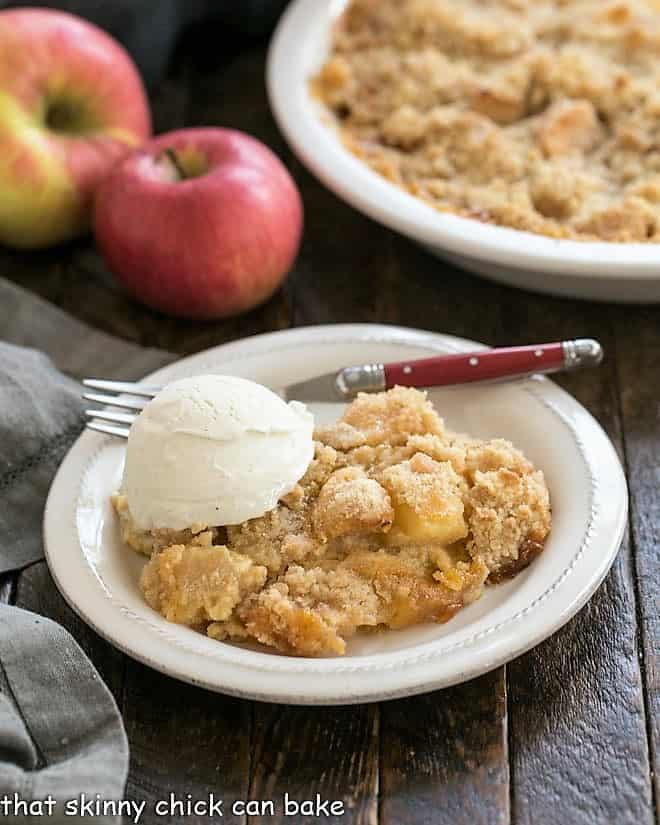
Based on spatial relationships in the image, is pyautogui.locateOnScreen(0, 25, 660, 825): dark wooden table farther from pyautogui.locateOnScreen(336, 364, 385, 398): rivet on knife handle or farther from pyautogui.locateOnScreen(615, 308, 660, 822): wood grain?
pyautogui.locateOnScreen(336, 364, 385, 398): rivet on knife handle

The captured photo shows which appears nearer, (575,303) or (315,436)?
(315,436)

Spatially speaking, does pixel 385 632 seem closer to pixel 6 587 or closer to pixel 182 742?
pixel 182 742

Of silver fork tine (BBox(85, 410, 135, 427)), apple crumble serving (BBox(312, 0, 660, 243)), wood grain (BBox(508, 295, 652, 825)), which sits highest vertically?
apple crumble serving (BBox(312, 0, 660, 243))

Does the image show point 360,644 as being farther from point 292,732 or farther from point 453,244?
point 453,244

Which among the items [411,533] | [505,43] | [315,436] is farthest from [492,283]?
[411,533]

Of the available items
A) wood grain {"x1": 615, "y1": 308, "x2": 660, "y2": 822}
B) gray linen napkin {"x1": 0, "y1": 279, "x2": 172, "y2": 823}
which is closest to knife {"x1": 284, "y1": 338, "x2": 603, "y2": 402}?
wood grain {"x1": 615, "y1": 308, "x2": 660, "y2": 822}

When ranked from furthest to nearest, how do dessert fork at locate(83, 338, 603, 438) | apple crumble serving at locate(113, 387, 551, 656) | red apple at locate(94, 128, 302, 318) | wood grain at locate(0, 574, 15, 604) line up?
1. red apple at locate(94, 128, 302, 318)
2. dessert fork at locate(83, 338, 603, 438)
3. wood grain at locate(0, 574, 15, 604)
4. apple crumble serving at locate(113, 387, 551, 656)
